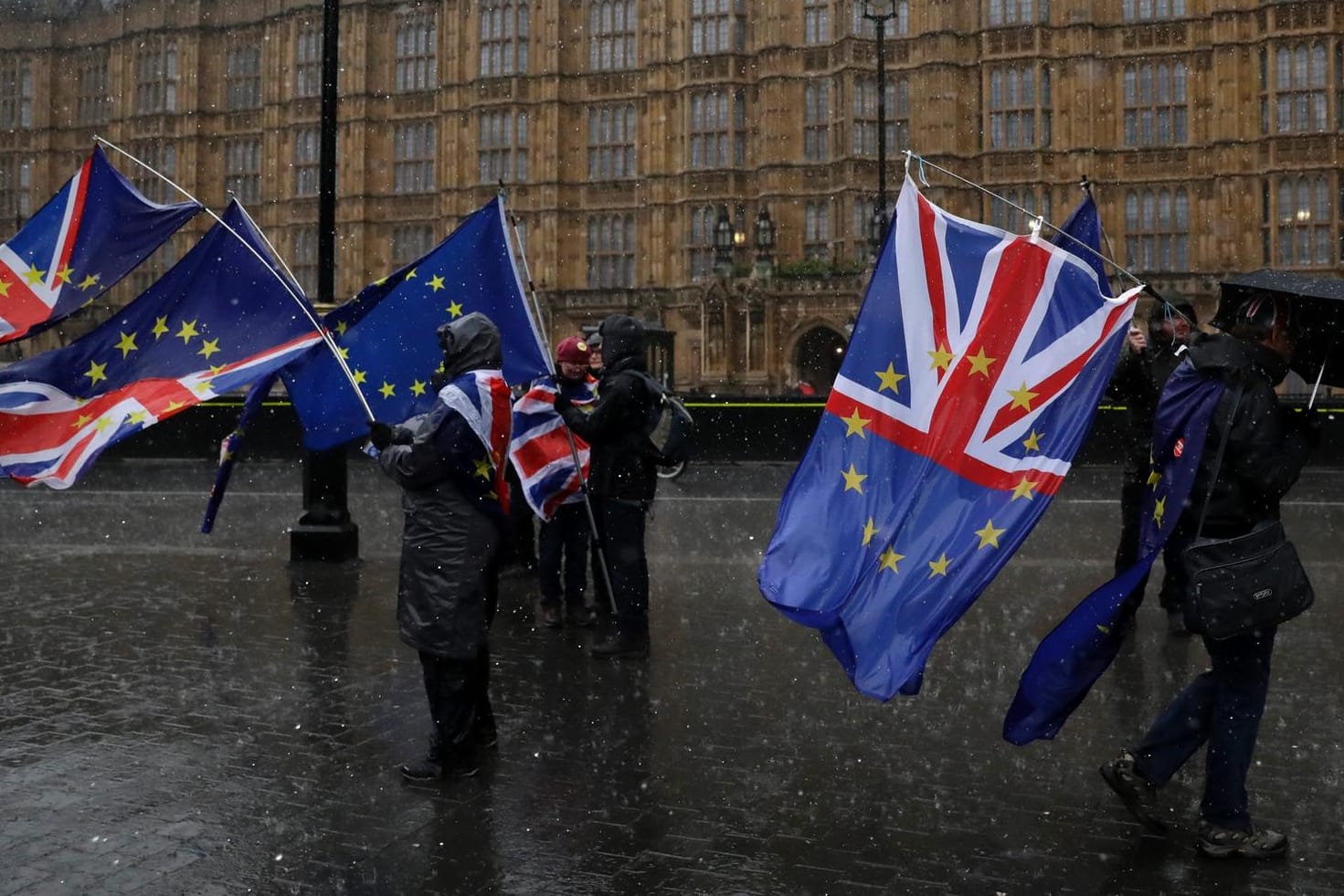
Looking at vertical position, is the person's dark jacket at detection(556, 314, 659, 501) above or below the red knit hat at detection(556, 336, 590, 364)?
below

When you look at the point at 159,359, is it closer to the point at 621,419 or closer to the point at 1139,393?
the point at 621,419

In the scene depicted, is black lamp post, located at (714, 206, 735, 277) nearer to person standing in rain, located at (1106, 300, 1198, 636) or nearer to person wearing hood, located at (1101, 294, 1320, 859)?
person standing in rain, located at (1106, 300, 1198, 636)

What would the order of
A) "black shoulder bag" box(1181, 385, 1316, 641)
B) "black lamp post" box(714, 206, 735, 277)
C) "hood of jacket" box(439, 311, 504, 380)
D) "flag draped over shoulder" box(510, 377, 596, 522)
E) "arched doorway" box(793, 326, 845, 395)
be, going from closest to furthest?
1. "black shoulder bag" box(1181, 385, 1316, 641)
2. "hood of jacket" box(439, 311, 504, 380)
3. "flag draped over shoulder" box(510, 377, 596, 522)
4. "black lamp post" box(714, 206, 735, 277)
5. "arched doorway" box(793, 326, 845, 395)

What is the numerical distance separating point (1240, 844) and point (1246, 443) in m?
1.33

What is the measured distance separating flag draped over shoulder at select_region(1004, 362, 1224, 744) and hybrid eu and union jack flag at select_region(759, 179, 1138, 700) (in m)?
0.31

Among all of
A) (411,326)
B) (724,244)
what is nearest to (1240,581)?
(411,326)

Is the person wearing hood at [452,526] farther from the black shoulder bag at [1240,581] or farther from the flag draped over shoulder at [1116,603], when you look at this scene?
the black shoulder bag at [1240,581]

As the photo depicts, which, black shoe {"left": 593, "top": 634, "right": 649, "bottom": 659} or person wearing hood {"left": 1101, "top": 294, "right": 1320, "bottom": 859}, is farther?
black shoe {"left": 593, "top": 634, "right": 649, "bottom": 659}

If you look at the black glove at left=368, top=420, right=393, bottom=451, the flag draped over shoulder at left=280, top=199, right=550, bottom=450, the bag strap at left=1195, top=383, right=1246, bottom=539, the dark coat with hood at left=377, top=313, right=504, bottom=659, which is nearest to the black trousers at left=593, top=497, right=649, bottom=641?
the flag draped over shoulder at left=280, top=199, right=550, bottom=450

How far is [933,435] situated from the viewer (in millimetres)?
4895

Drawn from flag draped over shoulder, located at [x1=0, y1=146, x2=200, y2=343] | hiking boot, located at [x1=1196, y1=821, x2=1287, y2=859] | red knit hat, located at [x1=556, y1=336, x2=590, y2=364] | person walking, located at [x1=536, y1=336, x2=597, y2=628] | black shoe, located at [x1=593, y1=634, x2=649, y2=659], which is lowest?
hiking boot, located at [x1=1196, y1=821, x2=1287, y2=859]

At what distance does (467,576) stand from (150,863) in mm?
1581

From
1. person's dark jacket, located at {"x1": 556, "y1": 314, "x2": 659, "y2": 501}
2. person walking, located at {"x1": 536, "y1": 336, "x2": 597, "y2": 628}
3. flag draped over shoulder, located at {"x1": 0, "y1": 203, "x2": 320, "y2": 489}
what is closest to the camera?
flag draped over shoulder, located at {"x1": 0, "y1": 203, "x2": 320, "y2": 489}

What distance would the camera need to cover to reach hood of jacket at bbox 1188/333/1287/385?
4.33m
